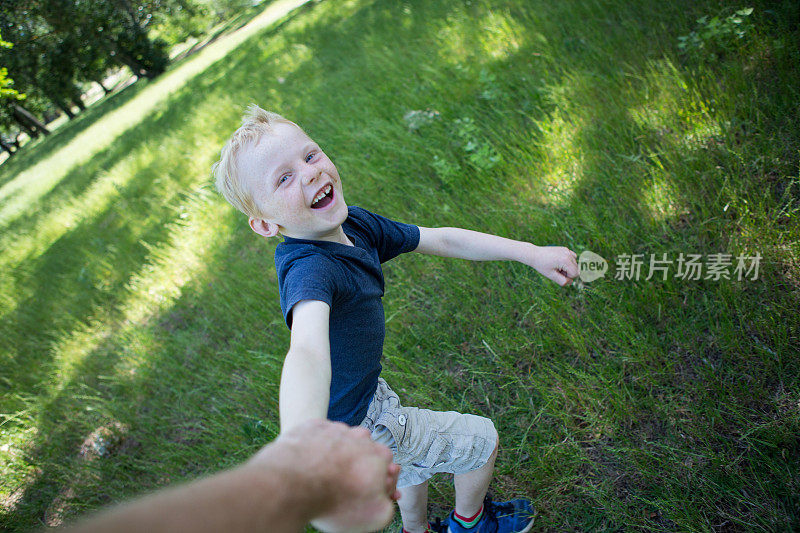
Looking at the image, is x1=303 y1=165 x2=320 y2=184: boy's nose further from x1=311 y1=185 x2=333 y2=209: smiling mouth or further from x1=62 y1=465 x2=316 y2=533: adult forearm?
x1=62 y1=465 x2=316 y2=533: adult forearm

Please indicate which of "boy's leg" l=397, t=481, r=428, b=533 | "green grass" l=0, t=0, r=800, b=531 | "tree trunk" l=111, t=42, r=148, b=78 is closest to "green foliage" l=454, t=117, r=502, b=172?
"green grass" l=0, t=0, r=800, b=531

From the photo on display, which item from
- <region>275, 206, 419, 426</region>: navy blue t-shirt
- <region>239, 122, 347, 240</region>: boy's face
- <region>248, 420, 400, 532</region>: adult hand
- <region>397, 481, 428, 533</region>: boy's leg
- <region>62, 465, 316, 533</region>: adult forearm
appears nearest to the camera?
<region>62, 465, 316, 533</region>: adult forearm

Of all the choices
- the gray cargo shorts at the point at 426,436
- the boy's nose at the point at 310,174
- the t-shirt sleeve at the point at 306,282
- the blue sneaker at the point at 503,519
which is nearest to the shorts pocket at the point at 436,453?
the gray cargo shorts at the point at 426,436

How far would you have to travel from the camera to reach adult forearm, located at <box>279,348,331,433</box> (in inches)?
39.9

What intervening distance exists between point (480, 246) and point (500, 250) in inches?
2.9

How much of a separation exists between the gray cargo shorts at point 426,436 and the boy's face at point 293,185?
1.96 ft

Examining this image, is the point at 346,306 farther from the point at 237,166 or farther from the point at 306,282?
the point at 237,166

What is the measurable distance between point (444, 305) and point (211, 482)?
2.11m

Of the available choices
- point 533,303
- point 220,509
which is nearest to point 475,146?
point 533,303

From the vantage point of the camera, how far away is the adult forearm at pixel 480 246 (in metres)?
1.79

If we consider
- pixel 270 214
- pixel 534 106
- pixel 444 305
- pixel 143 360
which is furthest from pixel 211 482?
pixel 534 106

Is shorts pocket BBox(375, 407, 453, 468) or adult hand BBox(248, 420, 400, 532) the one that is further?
shorts pocket BBox(375, 407, 453, 468)

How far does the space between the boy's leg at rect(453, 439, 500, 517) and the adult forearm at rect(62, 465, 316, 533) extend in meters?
1.18

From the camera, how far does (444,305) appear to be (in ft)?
8.82
